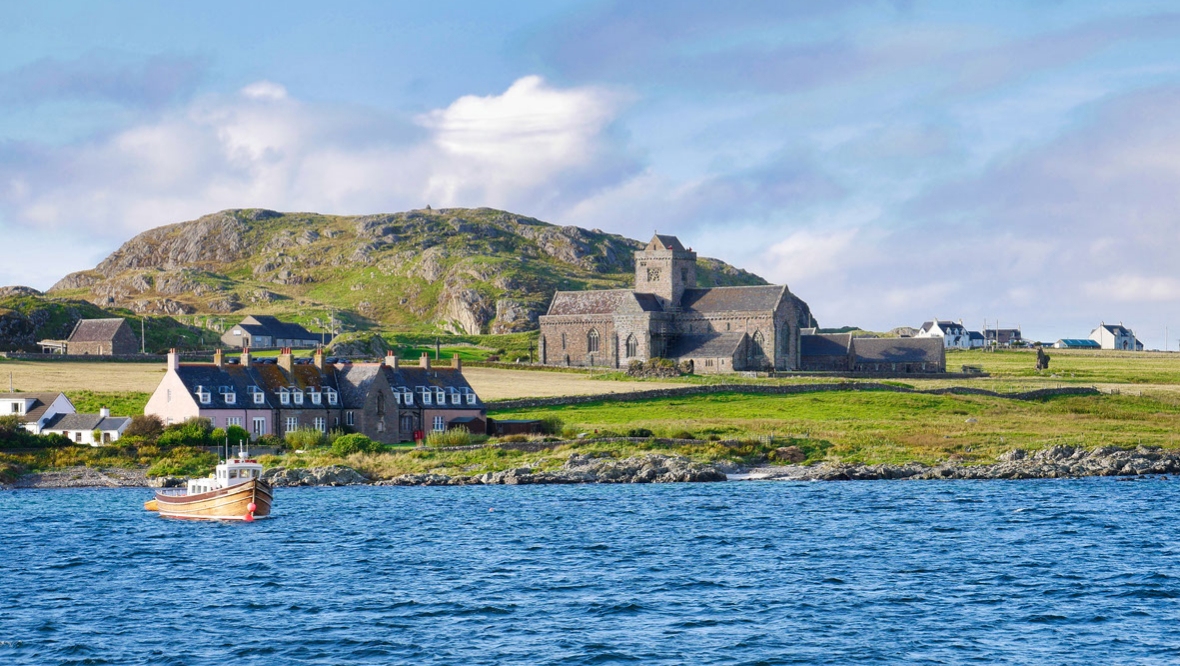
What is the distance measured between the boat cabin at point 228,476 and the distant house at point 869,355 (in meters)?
99.8

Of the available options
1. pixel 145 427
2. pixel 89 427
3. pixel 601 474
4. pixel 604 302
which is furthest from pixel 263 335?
pixel 601 474

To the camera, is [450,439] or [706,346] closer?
[450,439]

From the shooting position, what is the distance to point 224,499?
193ft

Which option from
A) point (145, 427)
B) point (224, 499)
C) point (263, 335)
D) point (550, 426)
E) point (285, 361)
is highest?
point (263, 335)

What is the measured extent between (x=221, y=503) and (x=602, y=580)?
2379 cm

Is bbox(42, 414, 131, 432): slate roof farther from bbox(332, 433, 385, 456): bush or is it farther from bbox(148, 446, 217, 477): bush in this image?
bbox(332, 433, 385, 456): bush

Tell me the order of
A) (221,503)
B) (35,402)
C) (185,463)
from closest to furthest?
1. (221,503)
2. (185,463)
3. (35,402)

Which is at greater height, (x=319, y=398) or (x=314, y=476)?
(x=319, y=398)

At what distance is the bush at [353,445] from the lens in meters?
77.9

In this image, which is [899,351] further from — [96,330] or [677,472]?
[96,330]

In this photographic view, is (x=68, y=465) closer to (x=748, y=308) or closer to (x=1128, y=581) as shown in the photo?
(x=1128, y=581)

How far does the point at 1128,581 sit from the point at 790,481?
32.5 meters

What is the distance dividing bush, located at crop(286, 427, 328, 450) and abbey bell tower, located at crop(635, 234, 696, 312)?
78609 millimetres

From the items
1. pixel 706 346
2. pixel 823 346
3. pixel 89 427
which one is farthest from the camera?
pixel 823 346
